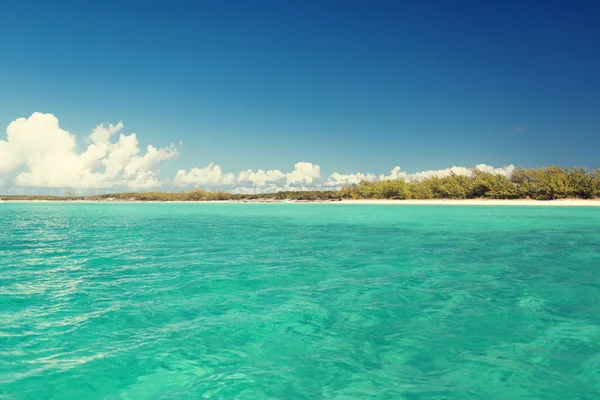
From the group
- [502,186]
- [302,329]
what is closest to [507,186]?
[502,186]

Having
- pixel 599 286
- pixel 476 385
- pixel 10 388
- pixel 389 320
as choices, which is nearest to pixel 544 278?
pixel 599 286

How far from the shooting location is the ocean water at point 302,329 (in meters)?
6.81

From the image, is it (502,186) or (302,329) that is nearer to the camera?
(302,329)

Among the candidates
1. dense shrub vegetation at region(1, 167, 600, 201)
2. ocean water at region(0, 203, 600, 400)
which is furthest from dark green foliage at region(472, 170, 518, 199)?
ocean water at region(0, 203, 600, 400)

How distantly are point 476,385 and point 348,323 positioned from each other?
3.69m

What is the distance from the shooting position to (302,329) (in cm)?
953

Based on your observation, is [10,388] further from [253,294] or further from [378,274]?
[378,274]

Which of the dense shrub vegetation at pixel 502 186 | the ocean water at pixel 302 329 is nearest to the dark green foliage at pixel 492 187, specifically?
the dense shrub vegetation at pixel 502 186

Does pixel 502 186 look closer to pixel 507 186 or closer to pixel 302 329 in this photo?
pixel 507 186

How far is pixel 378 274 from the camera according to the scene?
16.0m

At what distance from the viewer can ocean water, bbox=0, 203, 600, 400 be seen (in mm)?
6812

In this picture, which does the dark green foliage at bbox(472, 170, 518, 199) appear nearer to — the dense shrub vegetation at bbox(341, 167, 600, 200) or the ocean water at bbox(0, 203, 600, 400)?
the dense shrub vegetation at bbox(341, 167, 600, 200)

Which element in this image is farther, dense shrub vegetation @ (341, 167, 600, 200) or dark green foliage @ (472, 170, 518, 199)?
dark green foliage @ (472, 170, 518, 199)

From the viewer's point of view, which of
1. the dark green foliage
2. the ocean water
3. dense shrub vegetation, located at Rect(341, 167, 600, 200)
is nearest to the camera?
the ocean water
